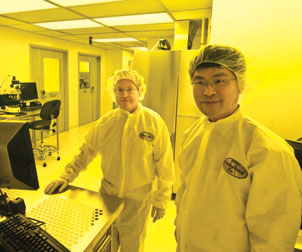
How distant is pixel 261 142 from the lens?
2.61ft

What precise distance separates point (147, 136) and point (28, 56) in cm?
422

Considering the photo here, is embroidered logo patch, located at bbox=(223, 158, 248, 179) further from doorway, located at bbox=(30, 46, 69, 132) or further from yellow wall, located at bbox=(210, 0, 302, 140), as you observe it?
doorway, located at bbox=(30, 46, 69, 132)

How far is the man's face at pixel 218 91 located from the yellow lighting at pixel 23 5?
7.95ft

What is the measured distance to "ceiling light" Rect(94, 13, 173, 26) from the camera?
2881mm

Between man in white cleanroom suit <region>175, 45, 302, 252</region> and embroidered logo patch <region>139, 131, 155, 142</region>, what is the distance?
1.37ft

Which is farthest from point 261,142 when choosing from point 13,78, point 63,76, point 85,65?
point 85,65

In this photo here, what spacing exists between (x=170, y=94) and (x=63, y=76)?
Result: 384 centimetres

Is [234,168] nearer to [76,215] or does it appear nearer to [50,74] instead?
[76,215]

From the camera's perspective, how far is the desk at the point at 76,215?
2.87ft

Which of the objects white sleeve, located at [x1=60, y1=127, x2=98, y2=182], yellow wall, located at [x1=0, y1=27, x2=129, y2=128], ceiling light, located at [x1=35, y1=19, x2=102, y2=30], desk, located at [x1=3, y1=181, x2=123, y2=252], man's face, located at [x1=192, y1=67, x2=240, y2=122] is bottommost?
desk, located at [x1=3, y1=181, x2=123, y2=252]

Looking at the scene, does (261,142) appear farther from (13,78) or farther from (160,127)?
(13,78)

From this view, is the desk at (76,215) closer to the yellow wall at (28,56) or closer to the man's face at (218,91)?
the man's face at (218,91)

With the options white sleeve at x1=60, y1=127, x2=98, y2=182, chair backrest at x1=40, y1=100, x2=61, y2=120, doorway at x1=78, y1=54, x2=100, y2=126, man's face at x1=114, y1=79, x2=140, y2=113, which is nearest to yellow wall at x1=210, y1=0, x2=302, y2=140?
man's face at x1=114, y1=79, x2=140, y2=113

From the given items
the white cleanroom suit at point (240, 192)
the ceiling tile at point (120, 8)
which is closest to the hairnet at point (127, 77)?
the white cleanroom suit at point (240, 192)
